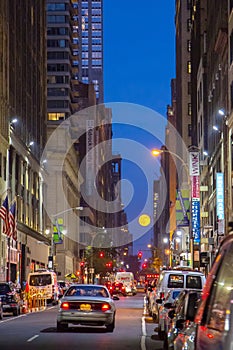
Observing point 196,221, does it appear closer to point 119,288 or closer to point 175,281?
point 119,288

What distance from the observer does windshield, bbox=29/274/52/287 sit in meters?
56.2

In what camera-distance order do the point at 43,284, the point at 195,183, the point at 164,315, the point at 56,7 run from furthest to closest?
the point at 56,7
the point at 195,183
the point at 43,284
the point at 164,315

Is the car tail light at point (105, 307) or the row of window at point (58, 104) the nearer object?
the car tail light at point (105, 307)

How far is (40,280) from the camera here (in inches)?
2217

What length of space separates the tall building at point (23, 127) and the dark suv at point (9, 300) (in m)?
22.3

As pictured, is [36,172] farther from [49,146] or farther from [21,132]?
[49,146]

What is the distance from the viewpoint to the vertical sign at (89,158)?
18550 centimetres

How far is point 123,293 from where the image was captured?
87750 millimetres

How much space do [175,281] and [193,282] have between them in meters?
0.76

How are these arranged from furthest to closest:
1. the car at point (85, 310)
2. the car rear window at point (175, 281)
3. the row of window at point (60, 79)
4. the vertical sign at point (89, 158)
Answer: the vertical sign at point (89, 158), the row of window at point (60, 79), the car rear window at point (175, 281), the car at point (85, 310)

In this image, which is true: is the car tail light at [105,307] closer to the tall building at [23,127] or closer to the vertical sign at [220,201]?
the vertical sign at [220,201]

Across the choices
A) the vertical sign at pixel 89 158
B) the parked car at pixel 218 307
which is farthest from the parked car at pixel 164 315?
the vertical sign at pixel 89 158

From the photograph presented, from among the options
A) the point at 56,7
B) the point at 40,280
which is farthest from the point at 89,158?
the point at 40,280

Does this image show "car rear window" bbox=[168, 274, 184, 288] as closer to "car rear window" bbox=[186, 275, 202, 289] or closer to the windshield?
"car rear window" bbox=[186, 275, 202, 289]
